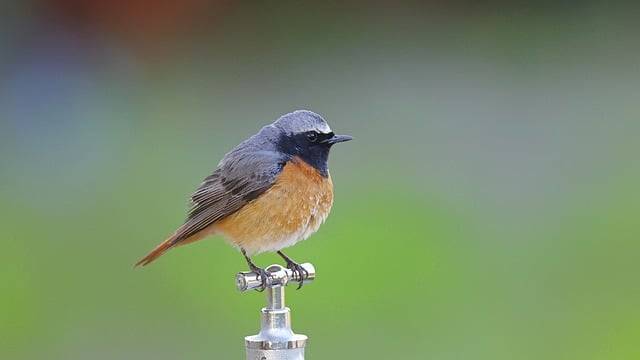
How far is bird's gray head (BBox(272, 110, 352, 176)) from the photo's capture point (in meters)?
3.20

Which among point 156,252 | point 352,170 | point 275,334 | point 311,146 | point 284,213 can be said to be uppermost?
point 352,170

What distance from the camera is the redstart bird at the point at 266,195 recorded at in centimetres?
336

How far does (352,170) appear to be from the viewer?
25.8 ft

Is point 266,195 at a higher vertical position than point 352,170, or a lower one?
lower

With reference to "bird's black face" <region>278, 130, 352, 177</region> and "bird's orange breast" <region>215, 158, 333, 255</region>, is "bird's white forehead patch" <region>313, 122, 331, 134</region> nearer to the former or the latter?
"bird's black face" <region>278, 130, 352, 177</region>

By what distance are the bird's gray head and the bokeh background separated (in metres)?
2.20

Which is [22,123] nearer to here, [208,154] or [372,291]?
[208,154]

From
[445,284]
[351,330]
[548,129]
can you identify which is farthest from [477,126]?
[351,330]

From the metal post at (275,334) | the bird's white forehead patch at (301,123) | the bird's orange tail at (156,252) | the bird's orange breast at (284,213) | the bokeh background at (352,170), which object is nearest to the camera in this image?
the metal post at (275,334)

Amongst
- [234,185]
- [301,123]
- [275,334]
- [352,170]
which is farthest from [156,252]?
[352,170]

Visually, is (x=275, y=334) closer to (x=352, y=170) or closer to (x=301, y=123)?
(x=301, y=123)

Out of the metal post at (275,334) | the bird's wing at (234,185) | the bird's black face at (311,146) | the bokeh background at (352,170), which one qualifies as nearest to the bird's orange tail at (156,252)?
the bird's wing at (234,185)

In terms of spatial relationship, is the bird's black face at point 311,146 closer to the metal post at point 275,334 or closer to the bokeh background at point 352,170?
the metal post at point 275,334

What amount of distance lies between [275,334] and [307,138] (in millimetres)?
875
